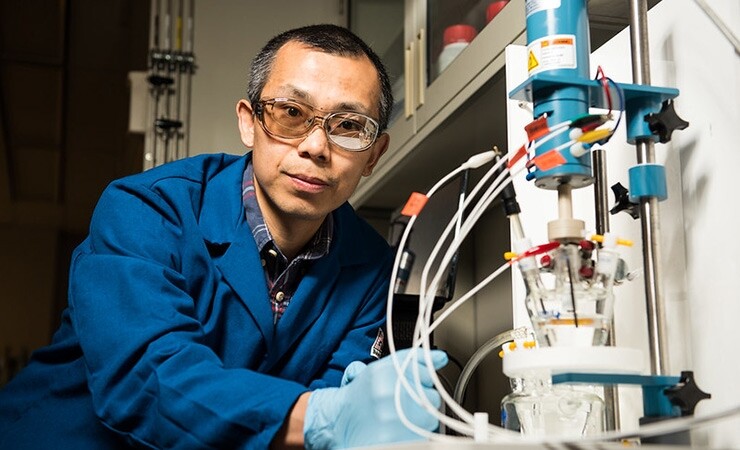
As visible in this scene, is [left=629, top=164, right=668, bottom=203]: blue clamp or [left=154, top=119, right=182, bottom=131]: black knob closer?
[left=629, top=164, right=668, bottom=203]: blue clamp

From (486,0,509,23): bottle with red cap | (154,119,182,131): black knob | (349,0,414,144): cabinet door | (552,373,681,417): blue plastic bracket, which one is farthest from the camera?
(154,119,182,131): black knob

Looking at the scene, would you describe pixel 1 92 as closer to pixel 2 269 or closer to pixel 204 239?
pixel 2 269

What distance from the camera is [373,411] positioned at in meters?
0.90

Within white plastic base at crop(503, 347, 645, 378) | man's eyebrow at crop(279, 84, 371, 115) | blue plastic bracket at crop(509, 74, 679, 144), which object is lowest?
white plastic base at crop(503, 347, 645, 378)

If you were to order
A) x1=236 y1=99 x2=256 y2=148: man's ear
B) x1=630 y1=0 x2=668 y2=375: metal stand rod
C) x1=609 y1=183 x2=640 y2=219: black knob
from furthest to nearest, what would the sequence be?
1. x1=236 y1=99 x2=256 y2=148: man's ear
2. x1=609 y1=183 x2=640 y2=219: black knob
3. x1=630 y1=0 x2=668 y2=375: metal stand rod

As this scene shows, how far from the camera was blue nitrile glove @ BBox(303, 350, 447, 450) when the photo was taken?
0.91 meters

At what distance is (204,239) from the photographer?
138 cm

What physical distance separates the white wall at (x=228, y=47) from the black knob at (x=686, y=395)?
2.06m

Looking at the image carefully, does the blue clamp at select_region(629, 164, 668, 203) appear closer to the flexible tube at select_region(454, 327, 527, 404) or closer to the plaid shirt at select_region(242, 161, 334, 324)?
the flexible tube at select_region(454, 327, 527, 404)

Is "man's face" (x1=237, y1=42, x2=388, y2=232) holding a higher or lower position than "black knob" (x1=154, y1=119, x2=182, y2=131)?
lower

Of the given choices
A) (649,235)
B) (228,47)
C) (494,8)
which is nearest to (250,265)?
(649,235)

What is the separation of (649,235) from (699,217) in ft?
0.34

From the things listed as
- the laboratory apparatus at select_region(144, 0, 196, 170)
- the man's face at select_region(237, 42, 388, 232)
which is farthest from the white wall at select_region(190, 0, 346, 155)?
the man's face at select_region(237, 42, 388, 232)

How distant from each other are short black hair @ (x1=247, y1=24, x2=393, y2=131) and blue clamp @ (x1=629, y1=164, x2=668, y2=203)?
579mm
